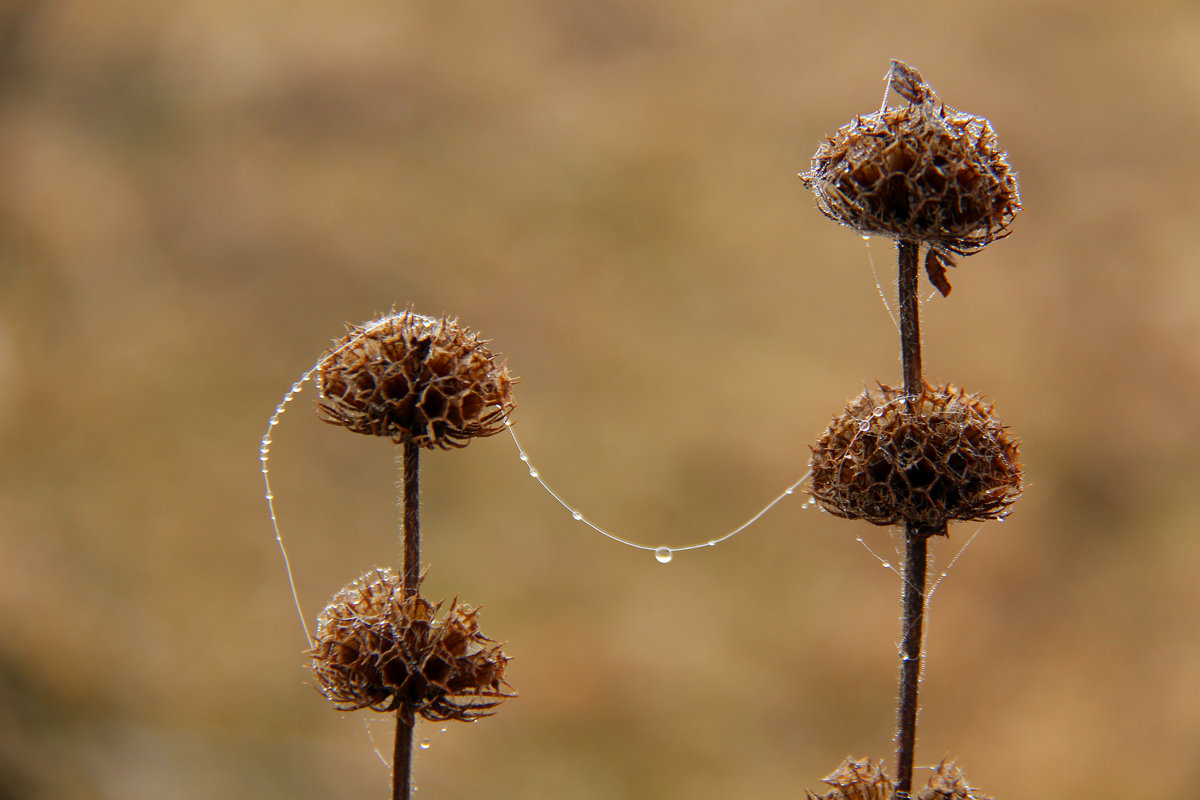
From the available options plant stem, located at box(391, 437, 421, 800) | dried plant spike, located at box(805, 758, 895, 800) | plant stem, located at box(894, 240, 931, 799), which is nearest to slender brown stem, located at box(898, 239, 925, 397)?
plant stem, located at box(894, 240, 931, 799)

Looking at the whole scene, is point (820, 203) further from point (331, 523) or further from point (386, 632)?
point (331, 523)

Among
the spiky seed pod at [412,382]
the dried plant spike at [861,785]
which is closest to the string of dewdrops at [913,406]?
the dried plant spike at [861,785]

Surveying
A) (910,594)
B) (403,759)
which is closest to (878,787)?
(910,594)

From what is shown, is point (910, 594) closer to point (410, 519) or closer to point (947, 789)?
point (947, 789)

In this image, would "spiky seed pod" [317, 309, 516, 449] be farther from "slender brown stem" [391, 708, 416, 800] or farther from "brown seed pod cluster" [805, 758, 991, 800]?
"brown seed pod cluster" [805, 758, 991, 800]

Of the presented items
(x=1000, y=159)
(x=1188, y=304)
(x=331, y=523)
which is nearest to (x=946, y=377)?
(x=1188, y=304)

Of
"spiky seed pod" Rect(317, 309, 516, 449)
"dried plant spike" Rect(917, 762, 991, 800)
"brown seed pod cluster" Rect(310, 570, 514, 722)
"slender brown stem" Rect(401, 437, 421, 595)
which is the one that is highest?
"spiky seed pod" Rect(317, 309, 516, 449)

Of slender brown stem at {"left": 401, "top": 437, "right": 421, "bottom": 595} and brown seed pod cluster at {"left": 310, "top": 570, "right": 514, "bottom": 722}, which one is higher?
slender brown stem at {"left": 401, "top": 437, "right": 421, "bottom": 595}
